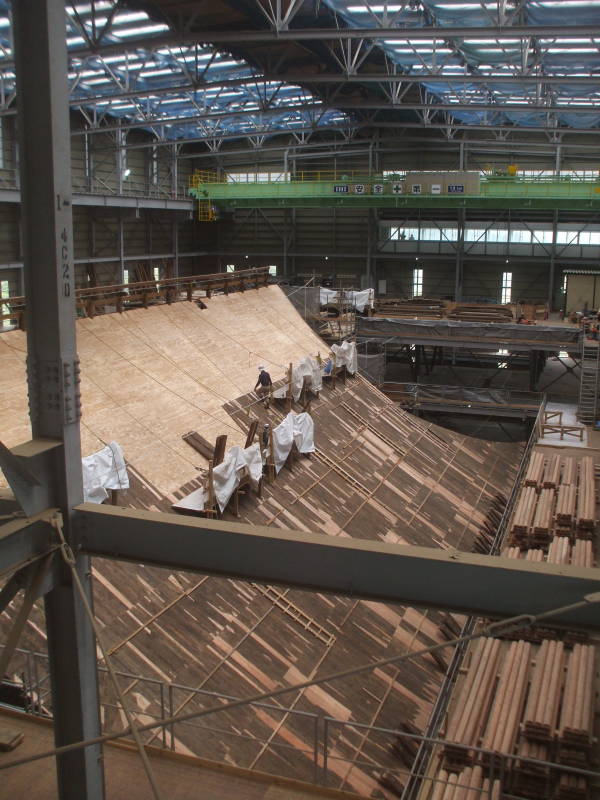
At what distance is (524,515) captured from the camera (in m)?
15.7

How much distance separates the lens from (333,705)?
11172 mm

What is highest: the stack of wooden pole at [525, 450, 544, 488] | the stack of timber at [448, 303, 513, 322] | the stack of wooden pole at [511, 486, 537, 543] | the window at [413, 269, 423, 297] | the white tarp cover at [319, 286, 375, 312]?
the window at [413, 269, 423, 297]

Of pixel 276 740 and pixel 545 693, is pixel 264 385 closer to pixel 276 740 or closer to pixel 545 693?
pixel 276 740

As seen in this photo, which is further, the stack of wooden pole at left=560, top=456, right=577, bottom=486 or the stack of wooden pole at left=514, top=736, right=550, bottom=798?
the stack of wooden pole at left=560, top=456, right=577, bottom=486

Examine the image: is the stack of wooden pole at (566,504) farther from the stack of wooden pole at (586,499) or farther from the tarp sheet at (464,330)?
the tarp sheet at (464,330)

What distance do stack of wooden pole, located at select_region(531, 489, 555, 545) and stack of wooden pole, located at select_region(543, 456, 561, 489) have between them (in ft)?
1.25

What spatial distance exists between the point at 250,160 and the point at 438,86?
17.8 metres

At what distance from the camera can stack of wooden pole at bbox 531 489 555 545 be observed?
48.4 ft

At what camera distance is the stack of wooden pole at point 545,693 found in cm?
865

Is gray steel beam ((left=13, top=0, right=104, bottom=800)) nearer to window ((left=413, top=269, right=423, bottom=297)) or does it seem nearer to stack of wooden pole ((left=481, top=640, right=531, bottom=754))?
stack of wooden pole ((left=481, top=640, right=531, bottom=754))

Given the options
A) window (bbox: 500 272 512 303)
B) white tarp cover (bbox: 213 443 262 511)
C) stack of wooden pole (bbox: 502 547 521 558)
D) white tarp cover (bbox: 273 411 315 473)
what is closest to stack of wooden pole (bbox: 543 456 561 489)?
stack of wooden pole (bbox: 502 547 521 558)

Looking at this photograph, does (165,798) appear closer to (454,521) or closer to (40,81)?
(40,81)

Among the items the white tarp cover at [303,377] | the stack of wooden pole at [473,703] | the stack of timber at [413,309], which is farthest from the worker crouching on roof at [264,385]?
the stack of timber at [413,309]

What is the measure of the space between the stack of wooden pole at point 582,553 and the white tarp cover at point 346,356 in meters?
11.3
